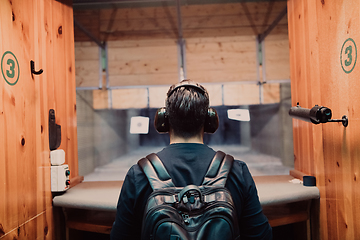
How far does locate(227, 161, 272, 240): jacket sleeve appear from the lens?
930mm

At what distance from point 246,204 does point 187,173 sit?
0.27m

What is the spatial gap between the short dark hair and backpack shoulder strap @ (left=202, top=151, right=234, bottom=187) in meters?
0.15

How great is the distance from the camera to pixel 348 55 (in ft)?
4.54

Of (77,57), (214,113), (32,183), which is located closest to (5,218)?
(32,183)

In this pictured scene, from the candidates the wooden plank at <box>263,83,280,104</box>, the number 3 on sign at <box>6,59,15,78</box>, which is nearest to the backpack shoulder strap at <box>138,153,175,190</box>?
the number 3 on sign at <box>6,59,15,78</box>

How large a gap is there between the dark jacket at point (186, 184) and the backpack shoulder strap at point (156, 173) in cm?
2

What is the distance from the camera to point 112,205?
1666 millimetres

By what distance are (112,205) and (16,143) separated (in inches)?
27.3

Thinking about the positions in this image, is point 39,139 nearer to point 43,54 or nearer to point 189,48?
point 43,54

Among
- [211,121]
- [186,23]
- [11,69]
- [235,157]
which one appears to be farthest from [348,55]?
[235,157]

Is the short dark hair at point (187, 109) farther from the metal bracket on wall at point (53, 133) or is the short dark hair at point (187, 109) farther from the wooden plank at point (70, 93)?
the wooden plank at point (70, 93)

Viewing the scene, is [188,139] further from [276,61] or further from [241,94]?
[276,61]

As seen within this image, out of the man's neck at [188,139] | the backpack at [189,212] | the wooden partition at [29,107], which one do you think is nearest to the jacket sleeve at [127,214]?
the backpack at [189,212]

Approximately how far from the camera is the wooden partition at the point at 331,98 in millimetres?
1364
